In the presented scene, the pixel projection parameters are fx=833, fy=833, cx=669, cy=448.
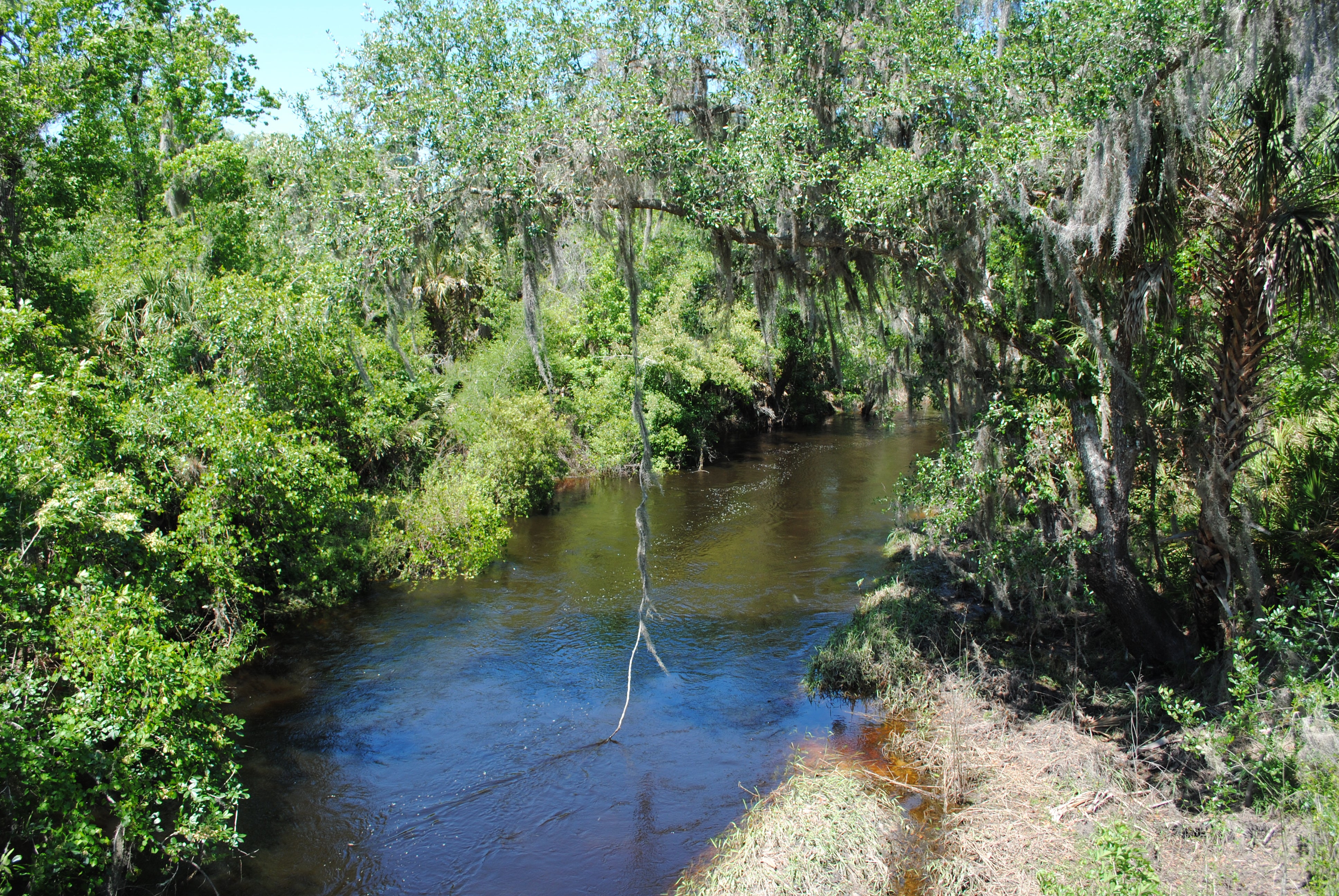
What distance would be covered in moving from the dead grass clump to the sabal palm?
138 inches

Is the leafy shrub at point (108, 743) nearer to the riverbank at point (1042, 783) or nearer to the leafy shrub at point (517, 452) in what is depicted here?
the riverbank at point (1042, 783)

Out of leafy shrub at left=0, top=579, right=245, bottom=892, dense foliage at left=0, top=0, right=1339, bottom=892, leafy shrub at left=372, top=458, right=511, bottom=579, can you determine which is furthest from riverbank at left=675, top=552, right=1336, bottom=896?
leafy shrub at left=372, top=458, right=511, bottom=579

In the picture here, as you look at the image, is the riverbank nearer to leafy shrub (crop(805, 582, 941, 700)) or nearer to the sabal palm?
leafy shrub (crop(805, 582, 941, 700))

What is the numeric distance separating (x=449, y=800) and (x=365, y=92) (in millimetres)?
9554

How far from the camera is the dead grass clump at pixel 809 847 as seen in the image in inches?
246

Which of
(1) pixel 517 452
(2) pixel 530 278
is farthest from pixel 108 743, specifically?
(1) pixel 517 452

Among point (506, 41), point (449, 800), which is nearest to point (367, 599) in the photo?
point (449, 800)

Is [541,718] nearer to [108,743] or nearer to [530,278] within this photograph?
[108,743]

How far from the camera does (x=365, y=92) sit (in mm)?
11883

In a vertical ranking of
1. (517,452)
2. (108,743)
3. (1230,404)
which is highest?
(1230,404)

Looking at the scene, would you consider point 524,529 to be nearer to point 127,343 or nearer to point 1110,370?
point 127,343

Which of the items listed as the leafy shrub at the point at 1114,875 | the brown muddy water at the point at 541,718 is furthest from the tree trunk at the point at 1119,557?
the leafy shrub at the point at 1114,875

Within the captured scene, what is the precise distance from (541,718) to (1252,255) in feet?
27.7

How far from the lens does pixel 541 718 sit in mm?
9914
